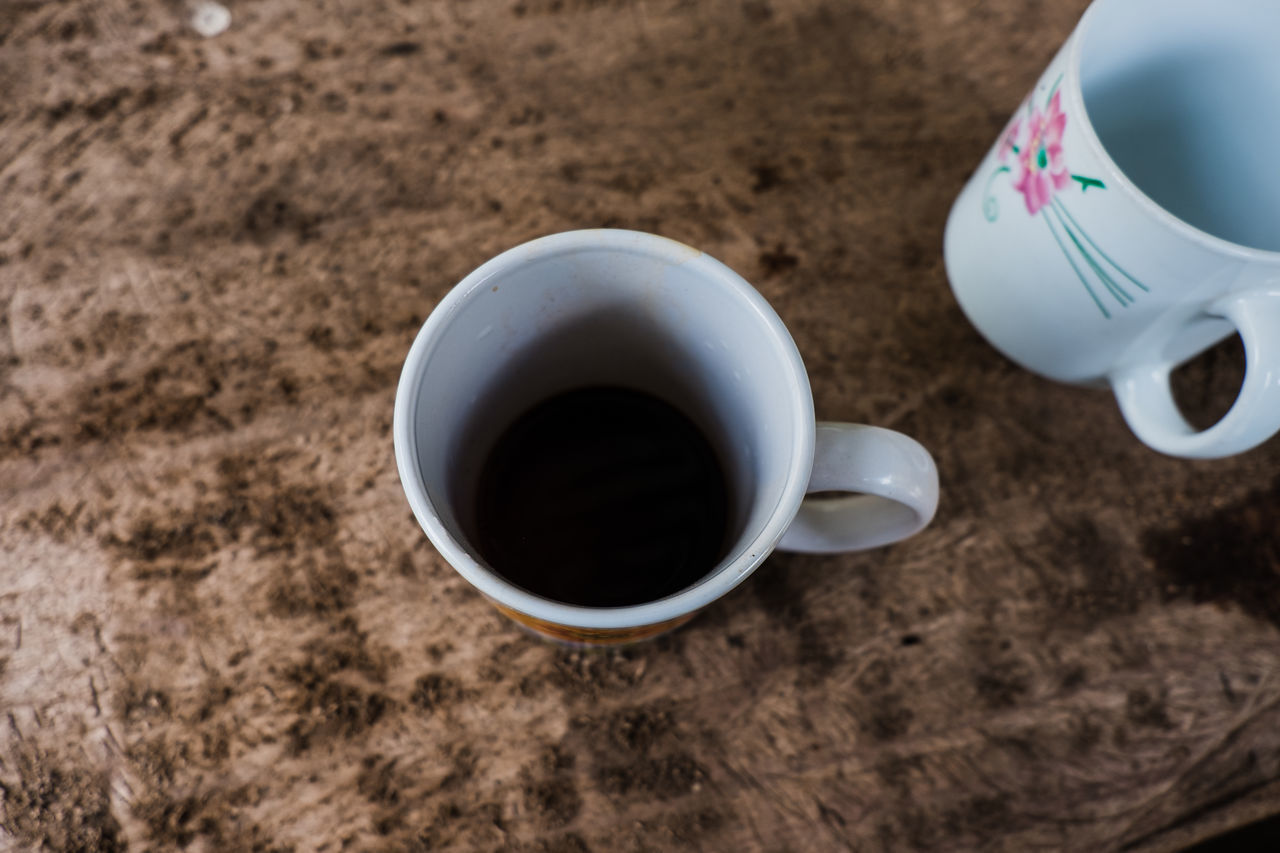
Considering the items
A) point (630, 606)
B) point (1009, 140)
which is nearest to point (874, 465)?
point (630, 606)

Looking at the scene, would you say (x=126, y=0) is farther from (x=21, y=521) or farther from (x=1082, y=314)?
(x=1082, y=314)

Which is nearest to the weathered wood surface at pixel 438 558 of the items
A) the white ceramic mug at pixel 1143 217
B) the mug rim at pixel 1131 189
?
the white ceramic mug at pixel 1143 217

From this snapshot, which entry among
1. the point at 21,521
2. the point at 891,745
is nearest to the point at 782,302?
the point at 891,745

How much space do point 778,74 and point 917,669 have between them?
45 cm

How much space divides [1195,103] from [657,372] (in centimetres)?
41

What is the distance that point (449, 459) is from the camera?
1.28 ft

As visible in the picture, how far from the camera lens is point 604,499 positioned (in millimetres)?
478

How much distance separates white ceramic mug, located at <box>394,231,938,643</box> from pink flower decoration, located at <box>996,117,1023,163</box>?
0.22 metres

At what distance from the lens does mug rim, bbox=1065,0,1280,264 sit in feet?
1.23

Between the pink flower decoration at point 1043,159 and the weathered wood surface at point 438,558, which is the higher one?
the pink flower decoration at point 1043,159

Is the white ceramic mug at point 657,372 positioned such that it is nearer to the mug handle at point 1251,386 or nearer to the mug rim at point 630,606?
the mug rim at point 630,606

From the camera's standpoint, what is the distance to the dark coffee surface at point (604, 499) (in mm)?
453

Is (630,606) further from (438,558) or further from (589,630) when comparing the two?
(438,558)

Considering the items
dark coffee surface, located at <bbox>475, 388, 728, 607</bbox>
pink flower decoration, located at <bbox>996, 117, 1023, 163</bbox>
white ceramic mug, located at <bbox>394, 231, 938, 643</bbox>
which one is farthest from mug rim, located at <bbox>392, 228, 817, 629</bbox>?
pink flower decoration, located at <bbox>996, 117, 1023, 163</bbox>
